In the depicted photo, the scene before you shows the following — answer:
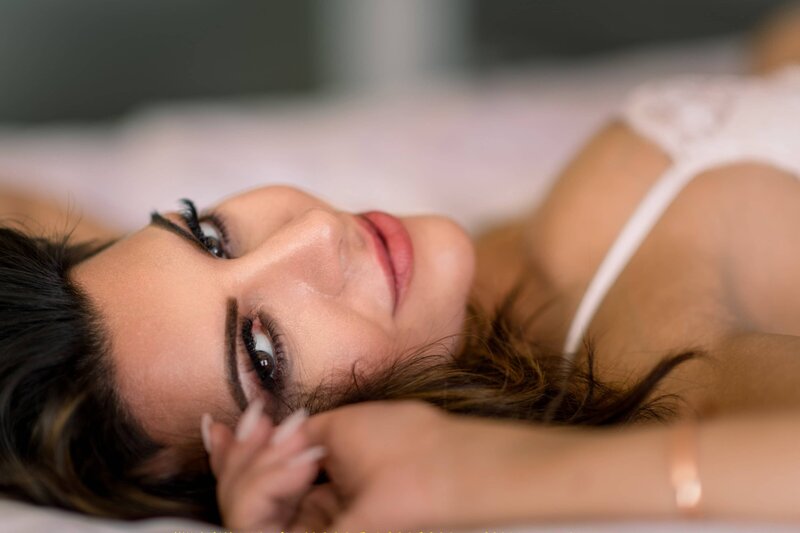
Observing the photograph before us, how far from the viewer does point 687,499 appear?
29.6 inches

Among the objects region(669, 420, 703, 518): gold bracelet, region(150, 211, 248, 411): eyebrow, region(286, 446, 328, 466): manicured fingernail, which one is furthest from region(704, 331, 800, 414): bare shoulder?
region(150, 211, 248, 411): eyebrow

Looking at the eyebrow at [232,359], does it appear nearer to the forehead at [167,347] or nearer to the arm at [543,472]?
the forehead at [167,347]

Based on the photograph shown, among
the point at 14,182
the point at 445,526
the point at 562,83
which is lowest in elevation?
the point at 445,526

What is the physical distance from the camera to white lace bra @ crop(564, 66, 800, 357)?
1.23 m

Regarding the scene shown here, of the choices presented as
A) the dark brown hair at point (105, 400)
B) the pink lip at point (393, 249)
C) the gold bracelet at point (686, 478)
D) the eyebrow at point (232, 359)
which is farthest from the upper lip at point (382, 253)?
the gold bracelet at point (686, 478)

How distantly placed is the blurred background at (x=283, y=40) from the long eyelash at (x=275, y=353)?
6.30 feet

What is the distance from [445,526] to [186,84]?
261 cm

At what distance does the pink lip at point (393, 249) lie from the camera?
3.76ft

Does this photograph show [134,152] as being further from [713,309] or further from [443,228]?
[713,309]

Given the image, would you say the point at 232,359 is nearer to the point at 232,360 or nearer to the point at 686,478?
the point at 232,360

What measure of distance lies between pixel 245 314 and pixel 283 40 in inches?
89.9

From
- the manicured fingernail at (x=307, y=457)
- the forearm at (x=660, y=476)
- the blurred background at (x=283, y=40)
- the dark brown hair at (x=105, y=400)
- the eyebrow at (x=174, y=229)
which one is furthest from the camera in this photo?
the blurred background at (x=283, y=40)

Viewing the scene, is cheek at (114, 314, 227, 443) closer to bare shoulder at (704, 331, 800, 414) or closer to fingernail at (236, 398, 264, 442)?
fingernail at (236, 398, 264, 442)

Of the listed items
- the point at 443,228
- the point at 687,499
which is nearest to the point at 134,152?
the point at 443,228
